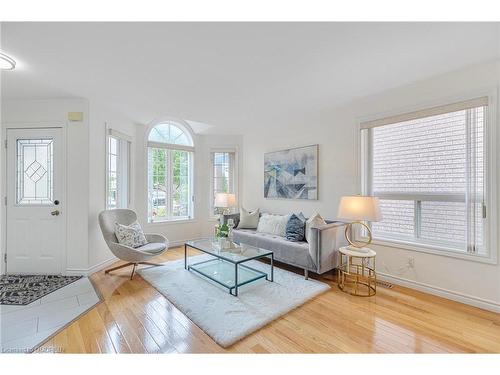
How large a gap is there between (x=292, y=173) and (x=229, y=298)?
238 cm

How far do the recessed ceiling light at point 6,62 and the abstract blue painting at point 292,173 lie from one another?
11.5ft

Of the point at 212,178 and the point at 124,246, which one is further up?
the point at 212,178

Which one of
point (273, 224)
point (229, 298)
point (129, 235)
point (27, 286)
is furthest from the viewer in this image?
point (273, 224)

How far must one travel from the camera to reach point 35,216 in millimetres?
3090

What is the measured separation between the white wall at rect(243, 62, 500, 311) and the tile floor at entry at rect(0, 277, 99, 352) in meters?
3.11

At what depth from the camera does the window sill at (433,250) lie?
7.33ft

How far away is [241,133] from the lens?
500 centimetres

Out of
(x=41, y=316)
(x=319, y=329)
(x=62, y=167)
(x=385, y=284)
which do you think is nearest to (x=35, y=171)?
(x=62, y=167)

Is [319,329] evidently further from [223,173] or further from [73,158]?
[223,173]

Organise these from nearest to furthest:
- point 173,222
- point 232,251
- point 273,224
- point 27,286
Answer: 1. point 27,286
2. point 232,251
3. point 273,224
4. point 173,222

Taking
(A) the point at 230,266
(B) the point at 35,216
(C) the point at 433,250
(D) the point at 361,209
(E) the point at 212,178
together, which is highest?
(E) the point at 212,178

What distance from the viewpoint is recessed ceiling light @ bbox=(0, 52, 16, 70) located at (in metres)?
2.00

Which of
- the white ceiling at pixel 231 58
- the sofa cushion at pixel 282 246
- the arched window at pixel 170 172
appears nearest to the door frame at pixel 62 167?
the white ceiling at pixel 231 58
